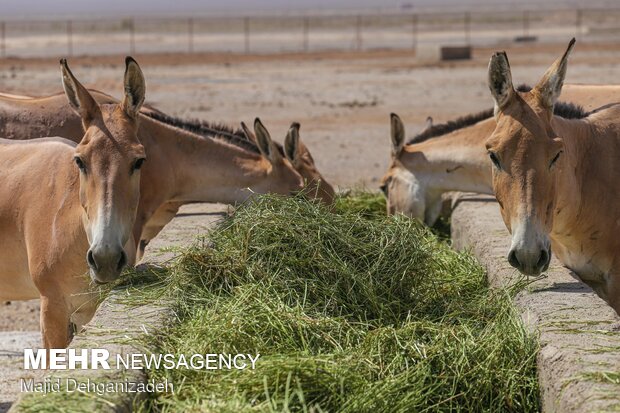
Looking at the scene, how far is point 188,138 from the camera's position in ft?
29.5

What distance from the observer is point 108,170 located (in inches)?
244

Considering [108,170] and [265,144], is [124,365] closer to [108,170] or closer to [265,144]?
[108,170]

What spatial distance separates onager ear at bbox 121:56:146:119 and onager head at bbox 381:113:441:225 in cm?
373

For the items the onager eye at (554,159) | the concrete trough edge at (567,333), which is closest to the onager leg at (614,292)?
the concrete trough edge at (567,333)

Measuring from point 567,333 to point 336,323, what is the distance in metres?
1.26

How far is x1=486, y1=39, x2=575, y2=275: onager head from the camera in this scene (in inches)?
228

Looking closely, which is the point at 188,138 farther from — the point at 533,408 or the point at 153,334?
the point at 533,408

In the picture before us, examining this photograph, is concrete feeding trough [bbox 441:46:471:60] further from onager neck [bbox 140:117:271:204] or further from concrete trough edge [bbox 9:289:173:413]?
concrete trough edge [bbox 9:289:173:413]

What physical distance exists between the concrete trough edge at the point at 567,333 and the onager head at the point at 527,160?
322mm

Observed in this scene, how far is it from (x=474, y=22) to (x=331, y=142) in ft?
233

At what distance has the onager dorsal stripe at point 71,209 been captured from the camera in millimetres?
6090

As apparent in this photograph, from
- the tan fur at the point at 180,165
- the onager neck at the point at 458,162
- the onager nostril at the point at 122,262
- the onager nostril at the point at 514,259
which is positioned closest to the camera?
the onager nostril at the point at 514,259

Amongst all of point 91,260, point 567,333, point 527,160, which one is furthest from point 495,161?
point 91,260

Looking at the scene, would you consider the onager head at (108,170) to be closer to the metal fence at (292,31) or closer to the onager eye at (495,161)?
the onager eye at (495,161)
